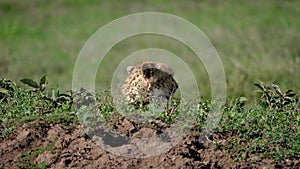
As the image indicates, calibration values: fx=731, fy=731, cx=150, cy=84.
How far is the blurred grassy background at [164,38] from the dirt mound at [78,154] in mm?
4282

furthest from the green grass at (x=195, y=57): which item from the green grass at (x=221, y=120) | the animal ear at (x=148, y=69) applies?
the animal ear at (x=148, y=69)

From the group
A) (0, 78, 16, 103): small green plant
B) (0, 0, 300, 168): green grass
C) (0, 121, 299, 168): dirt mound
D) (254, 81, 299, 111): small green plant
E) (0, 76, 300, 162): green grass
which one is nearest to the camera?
(0, 121, 299, 168): dirt mound

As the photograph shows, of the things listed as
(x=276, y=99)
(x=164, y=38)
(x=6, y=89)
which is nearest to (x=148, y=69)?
Answer: (x=276, y=99)

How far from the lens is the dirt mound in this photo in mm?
4340

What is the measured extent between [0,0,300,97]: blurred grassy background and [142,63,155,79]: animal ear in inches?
140

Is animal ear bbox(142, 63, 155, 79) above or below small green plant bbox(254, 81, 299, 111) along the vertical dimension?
above

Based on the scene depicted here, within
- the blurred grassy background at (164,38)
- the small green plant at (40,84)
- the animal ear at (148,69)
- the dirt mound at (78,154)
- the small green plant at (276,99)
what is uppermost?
the blurred grassy background at (164,38)

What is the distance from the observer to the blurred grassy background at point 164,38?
32.2 ft

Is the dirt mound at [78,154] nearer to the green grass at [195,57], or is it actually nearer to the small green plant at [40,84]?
the green grass at [195,57]

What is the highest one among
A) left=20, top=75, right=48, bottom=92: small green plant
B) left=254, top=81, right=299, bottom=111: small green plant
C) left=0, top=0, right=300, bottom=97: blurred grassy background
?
left=0, top=0, right=300, bottom=97: blurred grassy background

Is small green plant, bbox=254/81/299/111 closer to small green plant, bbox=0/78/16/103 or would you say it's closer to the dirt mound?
the dirt mound

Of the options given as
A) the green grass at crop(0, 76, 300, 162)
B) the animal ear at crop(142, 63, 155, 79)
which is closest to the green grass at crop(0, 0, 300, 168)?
the green grass at crop(0, 76, 300, 162)

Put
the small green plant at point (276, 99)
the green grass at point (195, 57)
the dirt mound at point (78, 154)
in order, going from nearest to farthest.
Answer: the dirt mound at point (78, 154) → the green grass at point (195, 57) → the small green plant at point (276, 99)

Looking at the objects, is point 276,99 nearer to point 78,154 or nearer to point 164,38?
point 78,154
